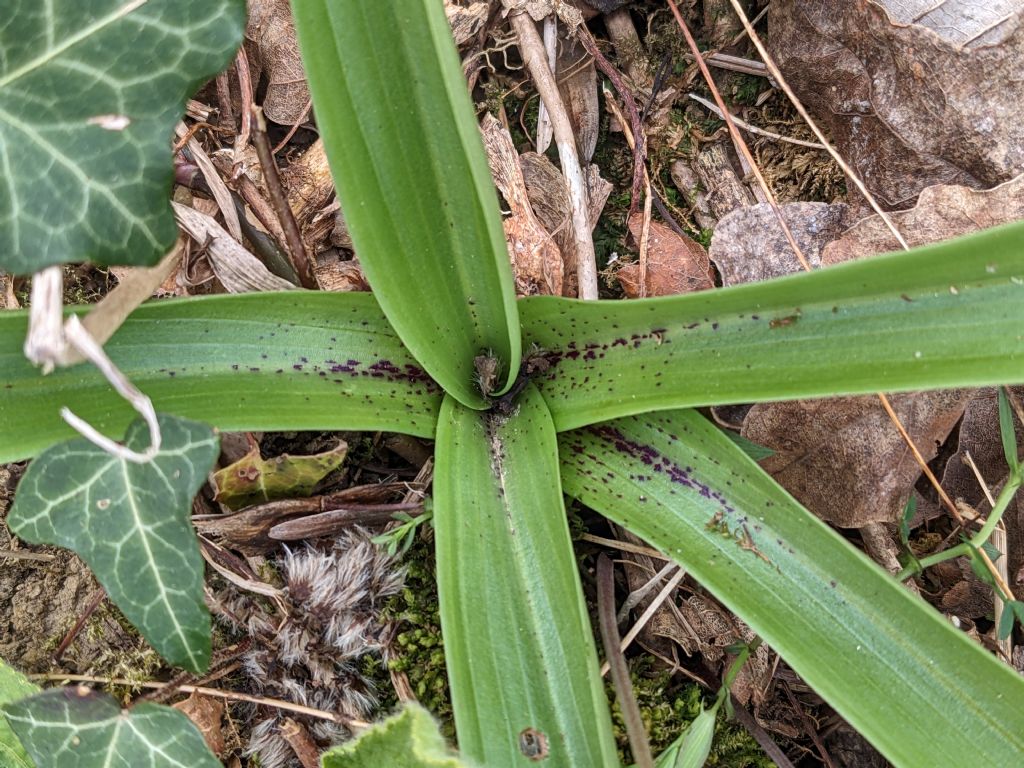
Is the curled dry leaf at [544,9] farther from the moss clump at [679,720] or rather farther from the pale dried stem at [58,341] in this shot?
the moss clump at [679,720]

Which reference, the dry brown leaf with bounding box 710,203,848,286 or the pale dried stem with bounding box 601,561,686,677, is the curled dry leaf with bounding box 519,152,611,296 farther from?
the pale dried stem with bounding box 601,561,686,677

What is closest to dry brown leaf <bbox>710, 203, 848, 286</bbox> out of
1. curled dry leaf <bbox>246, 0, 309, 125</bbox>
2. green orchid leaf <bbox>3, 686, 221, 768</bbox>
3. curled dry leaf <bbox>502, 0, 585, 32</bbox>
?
curled dry leaf <bbox>502, 0, 585, 32</bbox>

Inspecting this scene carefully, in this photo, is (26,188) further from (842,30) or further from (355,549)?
(842,30)

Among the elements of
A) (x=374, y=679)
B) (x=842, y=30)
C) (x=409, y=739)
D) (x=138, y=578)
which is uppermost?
(x=842, y=30)

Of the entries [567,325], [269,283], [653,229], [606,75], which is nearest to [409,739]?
[567,325]

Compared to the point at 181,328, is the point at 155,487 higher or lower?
lower
